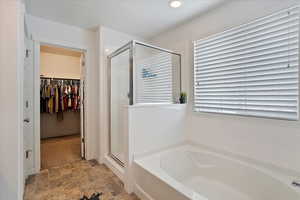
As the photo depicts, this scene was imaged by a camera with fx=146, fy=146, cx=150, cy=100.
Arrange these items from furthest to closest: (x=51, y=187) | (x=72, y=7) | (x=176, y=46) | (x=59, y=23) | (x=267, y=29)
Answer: (x=176, y=46) → (x=59, y=23) → (x=72, y=7) → (x=51, y=187) → (x=267, y=29)

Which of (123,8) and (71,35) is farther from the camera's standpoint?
(71,35)

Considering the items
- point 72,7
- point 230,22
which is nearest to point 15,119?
point 72,7

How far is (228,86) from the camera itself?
196 centimetres

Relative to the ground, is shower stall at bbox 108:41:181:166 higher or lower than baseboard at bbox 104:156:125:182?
higher

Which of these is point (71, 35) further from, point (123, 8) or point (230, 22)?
point (230, 22)

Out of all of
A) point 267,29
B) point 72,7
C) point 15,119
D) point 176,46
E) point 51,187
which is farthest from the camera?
point 176,46

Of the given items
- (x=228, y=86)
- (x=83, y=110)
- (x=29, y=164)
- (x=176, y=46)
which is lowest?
(x=29, y=164)

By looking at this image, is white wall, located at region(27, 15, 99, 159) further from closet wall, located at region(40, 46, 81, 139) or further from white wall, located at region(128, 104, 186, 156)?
closet wall, located at region(40, 46, 81, 139)

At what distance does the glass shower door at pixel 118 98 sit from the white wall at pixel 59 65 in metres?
2.57

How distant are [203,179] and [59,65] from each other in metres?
4.67

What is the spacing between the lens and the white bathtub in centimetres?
135

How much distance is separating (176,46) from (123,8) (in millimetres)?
1076

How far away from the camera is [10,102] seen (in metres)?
1.35

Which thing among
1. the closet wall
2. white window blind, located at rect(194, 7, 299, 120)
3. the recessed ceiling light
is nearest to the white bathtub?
white window blind, located at rect(194, 7, 299, 120)
